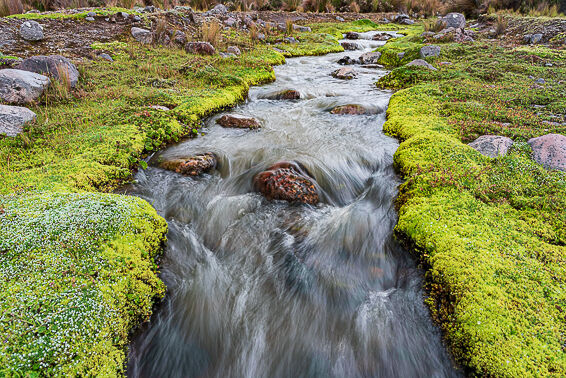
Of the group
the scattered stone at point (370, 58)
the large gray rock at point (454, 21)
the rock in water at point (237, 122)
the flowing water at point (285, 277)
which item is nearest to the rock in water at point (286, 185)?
the flowing water at point (285, 277)

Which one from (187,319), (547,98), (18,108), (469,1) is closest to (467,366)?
(187,319)

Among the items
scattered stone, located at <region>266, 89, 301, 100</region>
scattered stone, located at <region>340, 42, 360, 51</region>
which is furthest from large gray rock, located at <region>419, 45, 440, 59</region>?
scattered stone, located at <region>340, 42, 360, 51</region>

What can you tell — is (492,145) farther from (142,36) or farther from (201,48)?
(142,36)

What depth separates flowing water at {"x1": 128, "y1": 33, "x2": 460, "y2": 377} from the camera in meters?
4.06

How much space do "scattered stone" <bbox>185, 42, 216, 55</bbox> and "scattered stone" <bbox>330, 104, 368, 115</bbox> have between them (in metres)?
8.95

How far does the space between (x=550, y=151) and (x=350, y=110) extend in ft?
21.4

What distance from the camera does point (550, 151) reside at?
21.3 feet

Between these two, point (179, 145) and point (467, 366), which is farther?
point (179, 145)

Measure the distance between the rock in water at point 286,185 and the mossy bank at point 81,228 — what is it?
102 inches

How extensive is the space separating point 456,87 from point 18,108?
14.9 m

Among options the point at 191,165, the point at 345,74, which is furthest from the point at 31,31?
the point at 345,74

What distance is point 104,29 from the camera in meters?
17.3

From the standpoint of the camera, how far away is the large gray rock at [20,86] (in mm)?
8820

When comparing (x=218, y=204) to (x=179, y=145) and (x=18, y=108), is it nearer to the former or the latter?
(x=179, y=145)
